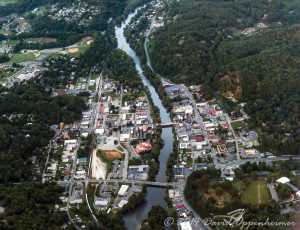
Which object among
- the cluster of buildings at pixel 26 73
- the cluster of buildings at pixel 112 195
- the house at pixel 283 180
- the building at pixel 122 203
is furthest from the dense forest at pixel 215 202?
the cluster of buildings at pixel 26 73

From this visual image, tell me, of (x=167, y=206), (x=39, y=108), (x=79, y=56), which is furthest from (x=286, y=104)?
(x=79, y=56)

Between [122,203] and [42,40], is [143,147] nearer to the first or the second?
[122,203]

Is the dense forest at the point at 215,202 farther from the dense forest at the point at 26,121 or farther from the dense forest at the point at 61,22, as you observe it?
the dense forest at the point at 61,22

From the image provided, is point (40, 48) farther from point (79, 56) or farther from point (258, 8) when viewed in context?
point (258, 8)

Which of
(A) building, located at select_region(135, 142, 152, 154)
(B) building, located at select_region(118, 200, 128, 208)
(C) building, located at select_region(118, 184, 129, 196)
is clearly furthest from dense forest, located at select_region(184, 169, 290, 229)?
(A) building, located at select_region(135, 142, 152, 154)

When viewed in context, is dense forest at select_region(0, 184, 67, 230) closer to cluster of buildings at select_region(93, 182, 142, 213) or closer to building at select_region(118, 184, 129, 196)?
cluster of buildings at select_region(93, 182, 142, 213)

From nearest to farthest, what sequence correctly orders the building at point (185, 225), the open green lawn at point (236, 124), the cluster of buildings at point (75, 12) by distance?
the building at point (185, 225)
the open green lawn at point (236, 124)
the cluster of buildings at point (75, 12)

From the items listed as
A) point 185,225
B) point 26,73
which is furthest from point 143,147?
point 26,73

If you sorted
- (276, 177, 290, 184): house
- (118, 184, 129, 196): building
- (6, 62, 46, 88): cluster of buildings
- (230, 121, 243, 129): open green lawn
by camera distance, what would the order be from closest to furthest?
(276, 177, 290, 184): house < (118, 184, 129, 196): building < (230, 121, 243, 129): open green lawn < (6, 62, 46, 88): cluster of buildings
